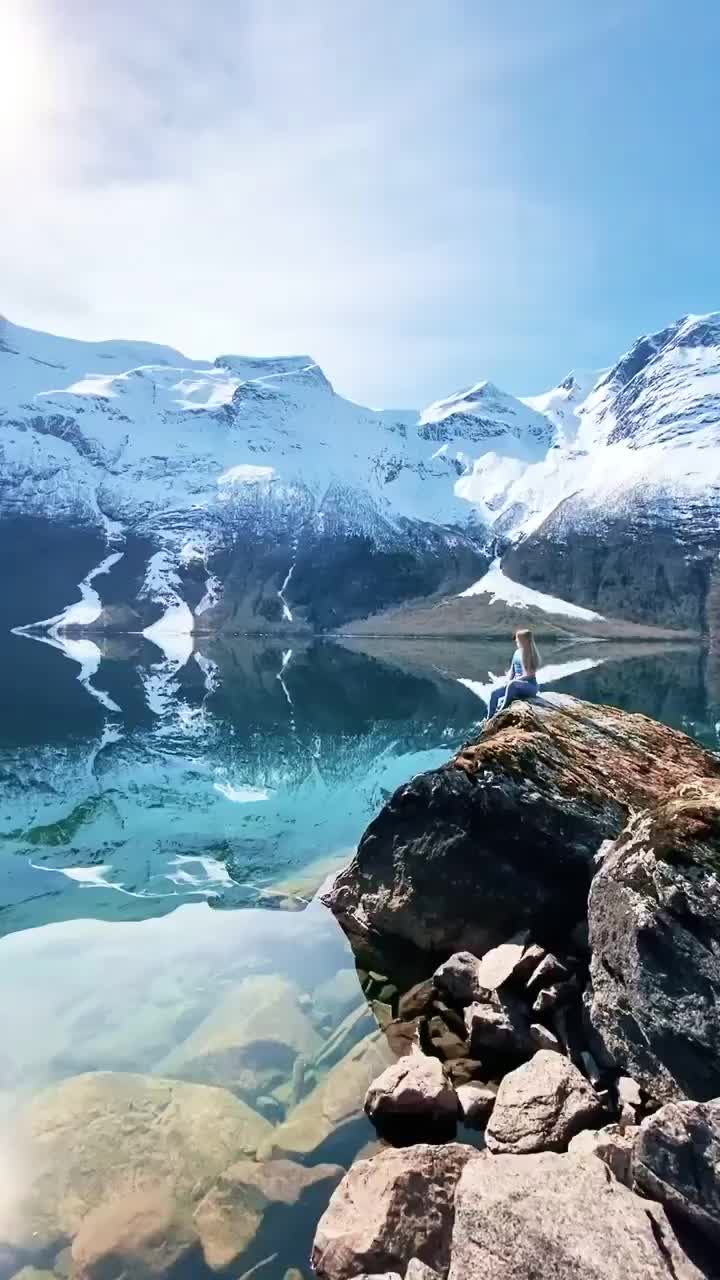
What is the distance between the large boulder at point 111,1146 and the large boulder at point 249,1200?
10.2 inches

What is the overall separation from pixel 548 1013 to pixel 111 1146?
6.66 meters

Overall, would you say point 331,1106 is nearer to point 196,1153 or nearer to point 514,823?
point 196,1153

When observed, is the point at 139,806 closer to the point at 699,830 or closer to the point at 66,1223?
the point at 66,1223

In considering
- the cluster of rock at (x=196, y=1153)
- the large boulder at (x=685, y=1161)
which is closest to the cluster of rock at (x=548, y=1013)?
the large boulder at (x=685, y=1161)

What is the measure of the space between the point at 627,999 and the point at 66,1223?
7499 millimetres

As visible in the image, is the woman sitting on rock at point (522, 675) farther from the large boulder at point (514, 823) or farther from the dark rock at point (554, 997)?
the dark rock at point (554, 997)

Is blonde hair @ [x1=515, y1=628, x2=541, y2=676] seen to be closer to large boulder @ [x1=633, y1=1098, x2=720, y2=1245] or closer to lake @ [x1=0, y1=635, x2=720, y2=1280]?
lake @ [x1=0, y1=635, x2=720, y2=1280]

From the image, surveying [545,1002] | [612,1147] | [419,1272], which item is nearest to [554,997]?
[545,1002]

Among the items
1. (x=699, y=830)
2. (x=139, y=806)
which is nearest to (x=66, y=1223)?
(x=699, y=830)

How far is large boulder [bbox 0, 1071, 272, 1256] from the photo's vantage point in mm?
9438

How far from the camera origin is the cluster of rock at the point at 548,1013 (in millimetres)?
7125

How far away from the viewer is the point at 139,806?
32.4 meters

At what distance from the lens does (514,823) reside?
49.6ft

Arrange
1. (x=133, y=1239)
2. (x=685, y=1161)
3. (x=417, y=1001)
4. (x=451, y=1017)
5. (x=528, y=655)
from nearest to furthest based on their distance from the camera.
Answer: (x=685, y=1161) < (x=133, y=1239) < (x=451, y=1017) < (x=417, y=1001) < (x=528, y=655)
